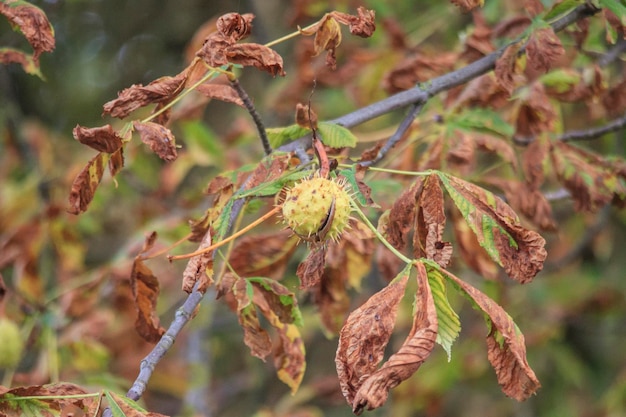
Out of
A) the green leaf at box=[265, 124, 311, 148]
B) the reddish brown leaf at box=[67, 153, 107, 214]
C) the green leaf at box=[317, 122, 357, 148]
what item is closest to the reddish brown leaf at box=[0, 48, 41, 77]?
the reddish brown leaf at box=[67, 153, 107, 214]

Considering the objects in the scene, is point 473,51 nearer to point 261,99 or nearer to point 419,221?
point 419,221

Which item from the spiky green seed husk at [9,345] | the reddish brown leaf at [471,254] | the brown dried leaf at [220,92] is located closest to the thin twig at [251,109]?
the brown dried leaf at [220,92]

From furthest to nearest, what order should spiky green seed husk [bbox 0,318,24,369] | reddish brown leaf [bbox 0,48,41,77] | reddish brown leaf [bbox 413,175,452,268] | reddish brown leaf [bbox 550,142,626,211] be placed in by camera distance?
spiky green seed husk [bbox 0,318,24,369]
reddish brown leaf [bbox 550,142,626,211]
reddish brown leaf [bbox 0,48,41,77]
reddish brown leaf [bbox 413,175,452,268]

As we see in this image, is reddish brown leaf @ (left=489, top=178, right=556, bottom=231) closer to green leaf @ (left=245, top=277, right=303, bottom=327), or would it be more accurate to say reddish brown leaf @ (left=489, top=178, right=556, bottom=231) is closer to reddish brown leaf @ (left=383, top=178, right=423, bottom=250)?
reddish brown leaf @ (left=383, top=178, right=423, bottom=250)

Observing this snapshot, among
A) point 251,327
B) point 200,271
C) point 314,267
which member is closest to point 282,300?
point 251,327

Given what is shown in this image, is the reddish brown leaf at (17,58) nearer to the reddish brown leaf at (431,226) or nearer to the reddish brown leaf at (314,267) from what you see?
the reddish brown leaf at (314,267)

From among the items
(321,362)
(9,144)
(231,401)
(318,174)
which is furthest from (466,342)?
(318,174)
